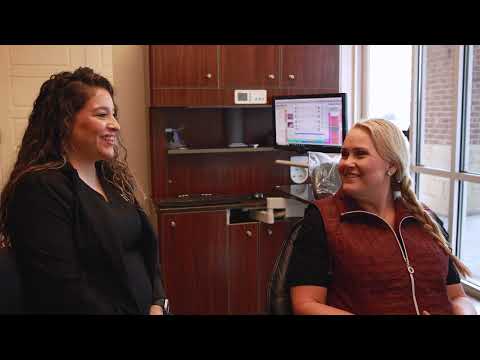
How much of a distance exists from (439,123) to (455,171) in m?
0.43

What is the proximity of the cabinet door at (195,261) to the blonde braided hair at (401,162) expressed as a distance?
1.70 m

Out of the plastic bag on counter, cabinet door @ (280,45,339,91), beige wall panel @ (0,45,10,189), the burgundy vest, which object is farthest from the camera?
cabinet door @ (280,45,339,91)

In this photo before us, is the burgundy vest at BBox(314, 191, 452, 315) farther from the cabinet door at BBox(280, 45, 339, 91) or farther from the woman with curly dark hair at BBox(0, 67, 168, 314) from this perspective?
the cabinet door at BBox(280, 45, 339, 91)

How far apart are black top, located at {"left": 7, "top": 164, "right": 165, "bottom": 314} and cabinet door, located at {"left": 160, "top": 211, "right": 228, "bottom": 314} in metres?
1.45

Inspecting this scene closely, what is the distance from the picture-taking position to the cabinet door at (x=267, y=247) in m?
3.37

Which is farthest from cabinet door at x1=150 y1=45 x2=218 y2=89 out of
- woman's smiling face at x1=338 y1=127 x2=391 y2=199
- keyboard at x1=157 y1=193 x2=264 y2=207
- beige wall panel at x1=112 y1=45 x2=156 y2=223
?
woman's smiling face at x1=338 y1=127 x2=391 y2=199

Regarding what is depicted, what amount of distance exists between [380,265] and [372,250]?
0.17 feet

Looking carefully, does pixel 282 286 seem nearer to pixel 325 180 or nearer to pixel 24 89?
pixel 325 180

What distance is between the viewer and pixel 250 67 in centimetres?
345

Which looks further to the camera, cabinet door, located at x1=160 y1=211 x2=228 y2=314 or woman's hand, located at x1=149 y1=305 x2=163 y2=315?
cabinet door, located at x1=160 y1=211 x2=228 y2=314

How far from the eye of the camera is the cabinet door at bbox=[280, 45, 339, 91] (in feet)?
11.6

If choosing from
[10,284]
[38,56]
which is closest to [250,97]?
[38,56]

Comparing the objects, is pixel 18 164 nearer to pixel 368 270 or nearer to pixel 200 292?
pixel 368 270
